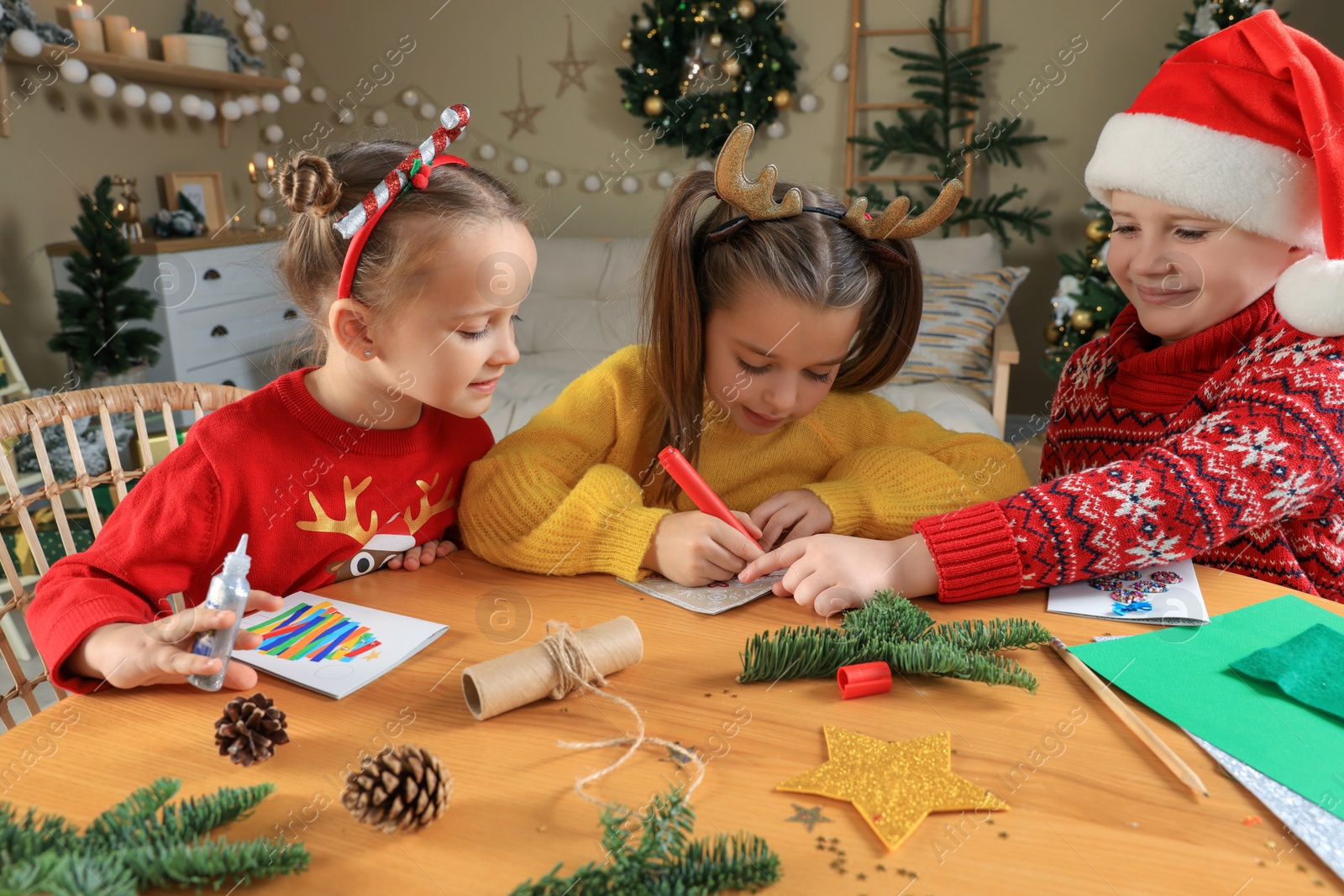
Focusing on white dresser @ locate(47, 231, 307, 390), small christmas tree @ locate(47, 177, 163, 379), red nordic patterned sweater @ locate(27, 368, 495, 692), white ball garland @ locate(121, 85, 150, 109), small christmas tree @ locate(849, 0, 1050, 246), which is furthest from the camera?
small christmas tree @ locate(849, 0, 1050, 246)

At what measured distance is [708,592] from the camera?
0.88m

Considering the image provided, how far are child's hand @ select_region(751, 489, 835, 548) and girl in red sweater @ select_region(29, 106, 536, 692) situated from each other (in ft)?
1.07

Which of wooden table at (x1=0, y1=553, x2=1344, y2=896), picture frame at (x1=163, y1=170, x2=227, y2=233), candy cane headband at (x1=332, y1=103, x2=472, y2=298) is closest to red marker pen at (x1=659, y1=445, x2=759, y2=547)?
wooden table at (x1=0, y1=553, x2=1344, y2=896)

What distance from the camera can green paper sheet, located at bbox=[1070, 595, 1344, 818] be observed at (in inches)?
23.3

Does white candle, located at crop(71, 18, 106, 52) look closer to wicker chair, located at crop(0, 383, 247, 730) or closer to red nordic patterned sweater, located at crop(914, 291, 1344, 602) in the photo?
wicker chair, located at crop(0, 383, 247, 730)

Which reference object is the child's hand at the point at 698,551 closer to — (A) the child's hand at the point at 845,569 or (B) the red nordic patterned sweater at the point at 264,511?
(A) the child's hand at the point at 845,569

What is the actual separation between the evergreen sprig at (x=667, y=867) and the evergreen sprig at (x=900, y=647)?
0.20 m

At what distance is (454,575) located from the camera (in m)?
0.94

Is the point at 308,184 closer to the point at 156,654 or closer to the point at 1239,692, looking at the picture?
the point at 156,654

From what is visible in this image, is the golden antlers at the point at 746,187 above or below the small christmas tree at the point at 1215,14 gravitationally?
below

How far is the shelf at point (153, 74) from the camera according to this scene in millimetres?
2959

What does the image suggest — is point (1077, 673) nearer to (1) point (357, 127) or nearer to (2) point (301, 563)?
(2) point (301, 563)

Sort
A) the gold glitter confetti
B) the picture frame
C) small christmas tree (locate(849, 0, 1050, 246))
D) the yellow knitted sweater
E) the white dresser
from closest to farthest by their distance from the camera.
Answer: the gold glitter confetti, the yellow knitted sweater, the white dresser, small christmas tree (locate(849, 0, 1050, 246)), the picture frame

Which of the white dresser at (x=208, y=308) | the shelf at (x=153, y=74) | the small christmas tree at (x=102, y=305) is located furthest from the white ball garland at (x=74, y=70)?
the white dresser at (x=208, y=308)
